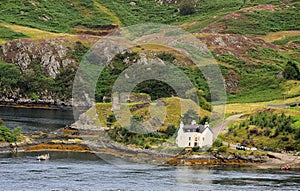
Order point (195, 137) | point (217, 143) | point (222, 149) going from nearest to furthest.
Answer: point (222, 149)
point (217, 143)
point (195, 137)

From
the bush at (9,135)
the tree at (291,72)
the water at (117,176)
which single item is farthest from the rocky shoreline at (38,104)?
the water at (117,176)

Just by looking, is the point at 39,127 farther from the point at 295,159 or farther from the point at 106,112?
the point at 295,159

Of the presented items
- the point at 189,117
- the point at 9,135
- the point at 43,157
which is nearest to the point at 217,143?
the point at 189,117

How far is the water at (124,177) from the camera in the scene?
84250 mm

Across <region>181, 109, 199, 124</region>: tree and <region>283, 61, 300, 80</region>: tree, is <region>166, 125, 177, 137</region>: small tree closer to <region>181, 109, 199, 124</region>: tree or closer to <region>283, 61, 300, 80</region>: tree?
<region>181, 109, 199, 124</region>: tree

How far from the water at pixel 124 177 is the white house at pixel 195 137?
36.9 ft

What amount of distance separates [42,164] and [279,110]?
4714 centimetres

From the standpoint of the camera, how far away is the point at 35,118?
15300 cm

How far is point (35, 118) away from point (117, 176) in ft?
215

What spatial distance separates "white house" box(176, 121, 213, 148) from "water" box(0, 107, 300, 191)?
11.2m

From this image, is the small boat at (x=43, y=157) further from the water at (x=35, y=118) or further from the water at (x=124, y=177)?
the water at (x=35, y=118)

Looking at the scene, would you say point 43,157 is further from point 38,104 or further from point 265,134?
point 38,104

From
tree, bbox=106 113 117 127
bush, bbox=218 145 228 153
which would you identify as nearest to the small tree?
bush, bbox=218 145 228 153

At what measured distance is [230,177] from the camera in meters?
92.6
